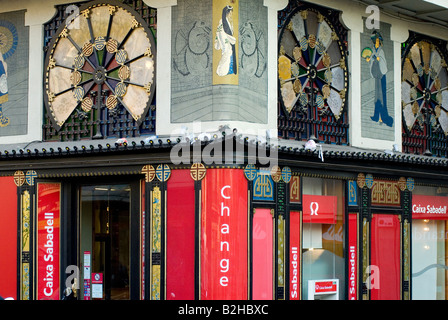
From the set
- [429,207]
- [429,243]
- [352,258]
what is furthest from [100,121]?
[429,243]

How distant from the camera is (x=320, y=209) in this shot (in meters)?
18.0

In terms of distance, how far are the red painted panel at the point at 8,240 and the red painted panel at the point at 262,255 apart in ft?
17.9

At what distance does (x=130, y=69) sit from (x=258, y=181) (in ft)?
12.2

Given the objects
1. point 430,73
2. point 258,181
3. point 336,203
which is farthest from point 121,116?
point 430,73

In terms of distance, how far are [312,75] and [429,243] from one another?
5467 millimetres

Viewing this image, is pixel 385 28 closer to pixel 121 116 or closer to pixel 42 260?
pixel 121 116

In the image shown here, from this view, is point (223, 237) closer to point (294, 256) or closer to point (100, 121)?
point (294, 256)

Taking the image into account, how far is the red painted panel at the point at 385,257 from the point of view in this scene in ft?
62.5

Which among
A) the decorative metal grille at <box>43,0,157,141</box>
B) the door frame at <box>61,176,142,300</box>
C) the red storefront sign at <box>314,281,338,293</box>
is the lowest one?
the red storefront sign at <box>314,281,338,293</box>

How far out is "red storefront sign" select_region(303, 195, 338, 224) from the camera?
58.0 feet

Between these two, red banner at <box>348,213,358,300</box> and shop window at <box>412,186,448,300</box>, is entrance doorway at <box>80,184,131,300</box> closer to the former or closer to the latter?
red banner at <box>348,213,358,300</box>

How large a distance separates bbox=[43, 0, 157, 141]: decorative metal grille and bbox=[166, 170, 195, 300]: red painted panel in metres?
1.47

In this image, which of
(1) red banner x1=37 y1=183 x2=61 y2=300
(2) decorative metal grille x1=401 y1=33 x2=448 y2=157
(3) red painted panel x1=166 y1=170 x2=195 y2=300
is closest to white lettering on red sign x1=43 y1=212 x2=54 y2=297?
(1) red banner x1=37 y1=183 x2=61 y2=300

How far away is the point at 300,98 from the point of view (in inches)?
714
